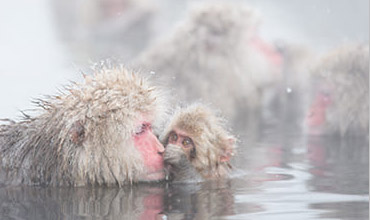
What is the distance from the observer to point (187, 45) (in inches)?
302

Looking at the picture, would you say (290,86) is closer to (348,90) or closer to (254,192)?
(348,90)

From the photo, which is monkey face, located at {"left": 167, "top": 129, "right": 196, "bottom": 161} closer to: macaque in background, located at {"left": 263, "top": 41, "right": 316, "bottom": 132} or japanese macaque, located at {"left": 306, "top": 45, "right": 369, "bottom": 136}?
japanese macaque, located at {"left": 306, "top": 45, "right": 369, "bottom": 136}

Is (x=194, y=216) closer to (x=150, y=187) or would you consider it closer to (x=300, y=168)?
(x=150, y=187)

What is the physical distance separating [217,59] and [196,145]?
3.64m

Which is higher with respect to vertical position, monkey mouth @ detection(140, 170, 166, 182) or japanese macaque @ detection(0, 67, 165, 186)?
japanese macaque @ detection(0, 67, 165, 186)

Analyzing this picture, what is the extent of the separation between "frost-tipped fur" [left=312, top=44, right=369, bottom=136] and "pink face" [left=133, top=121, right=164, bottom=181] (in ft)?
8.68

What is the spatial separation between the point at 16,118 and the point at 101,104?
64cm

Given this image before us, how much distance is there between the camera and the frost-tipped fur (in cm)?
664

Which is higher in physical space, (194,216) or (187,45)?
(187,45)

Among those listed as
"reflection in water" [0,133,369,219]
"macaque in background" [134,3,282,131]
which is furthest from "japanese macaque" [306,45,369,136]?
"reflection in water" [0,133,369,219]

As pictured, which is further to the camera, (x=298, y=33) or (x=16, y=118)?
(x=298, y=33)

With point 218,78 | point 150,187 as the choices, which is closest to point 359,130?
point 218,78

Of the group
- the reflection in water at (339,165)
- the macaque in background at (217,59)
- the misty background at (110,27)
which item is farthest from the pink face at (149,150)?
the misty background at (110,27)

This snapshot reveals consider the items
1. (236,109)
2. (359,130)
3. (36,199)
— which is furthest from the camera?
(236,109)
